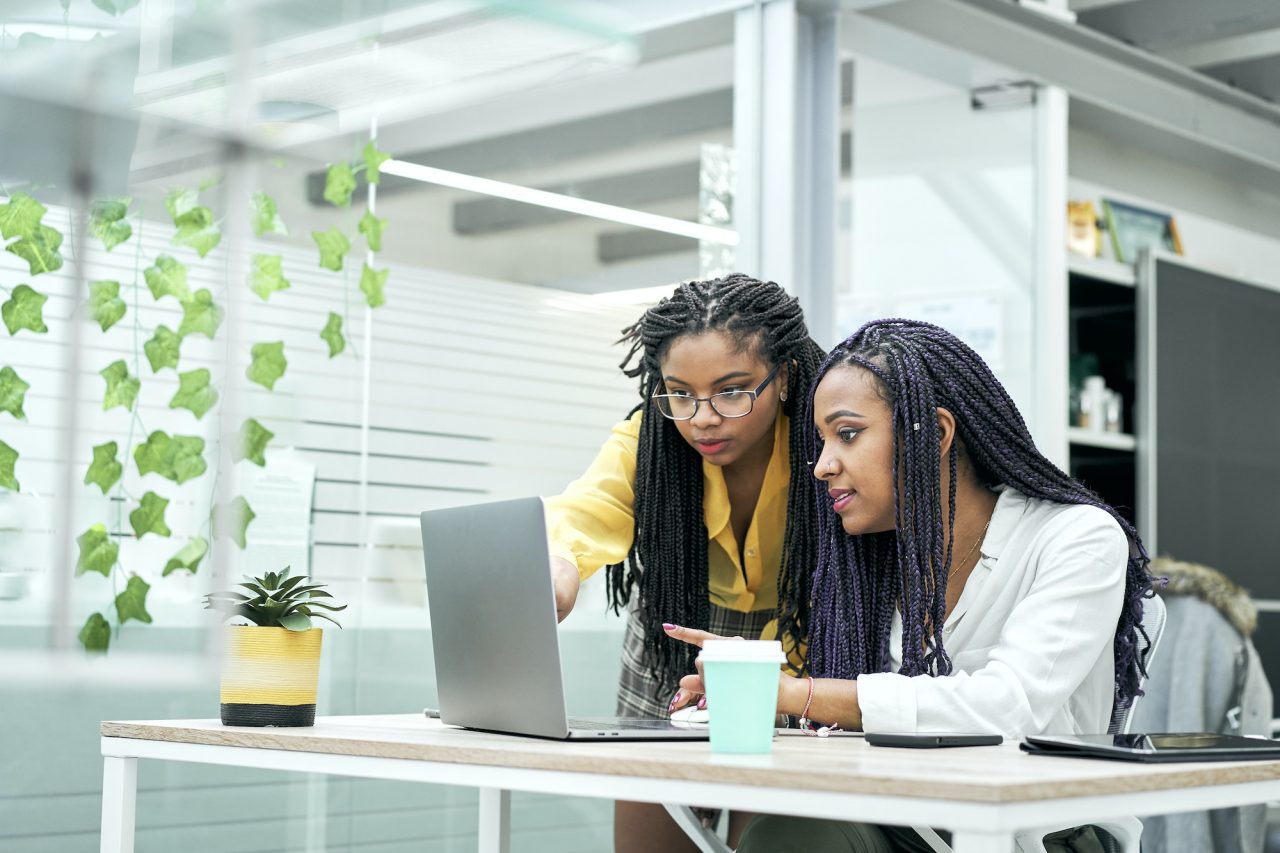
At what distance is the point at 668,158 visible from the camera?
3.60m

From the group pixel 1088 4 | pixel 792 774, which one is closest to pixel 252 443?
pixel 792 774

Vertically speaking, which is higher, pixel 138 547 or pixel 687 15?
pixel 687 15

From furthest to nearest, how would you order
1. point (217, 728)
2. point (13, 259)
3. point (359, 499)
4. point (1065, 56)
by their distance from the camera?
point (1065, 56)
point (359, 499)
point (13, 259)
point (217, 728)

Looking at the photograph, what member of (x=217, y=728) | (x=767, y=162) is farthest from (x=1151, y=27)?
(x=217, y=728)

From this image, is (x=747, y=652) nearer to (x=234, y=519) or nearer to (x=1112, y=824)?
(x=1112, y=824)

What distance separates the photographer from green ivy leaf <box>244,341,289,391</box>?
9.37 ft

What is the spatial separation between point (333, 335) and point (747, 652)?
1.76 metres

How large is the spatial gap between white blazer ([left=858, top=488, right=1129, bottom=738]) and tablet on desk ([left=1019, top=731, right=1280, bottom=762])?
17 centimetres

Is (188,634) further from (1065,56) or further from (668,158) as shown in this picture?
(1065,56)

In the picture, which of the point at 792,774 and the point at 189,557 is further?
the point at 189,557

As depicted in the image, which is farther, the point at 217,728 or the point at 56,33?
the point at 56,33

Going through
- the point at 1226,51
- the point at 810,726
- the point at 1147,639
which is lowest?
the point at 810,726

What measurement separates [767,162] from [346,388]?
125 centimetres

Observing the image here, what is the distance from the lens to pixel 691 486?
2299 millimetres
